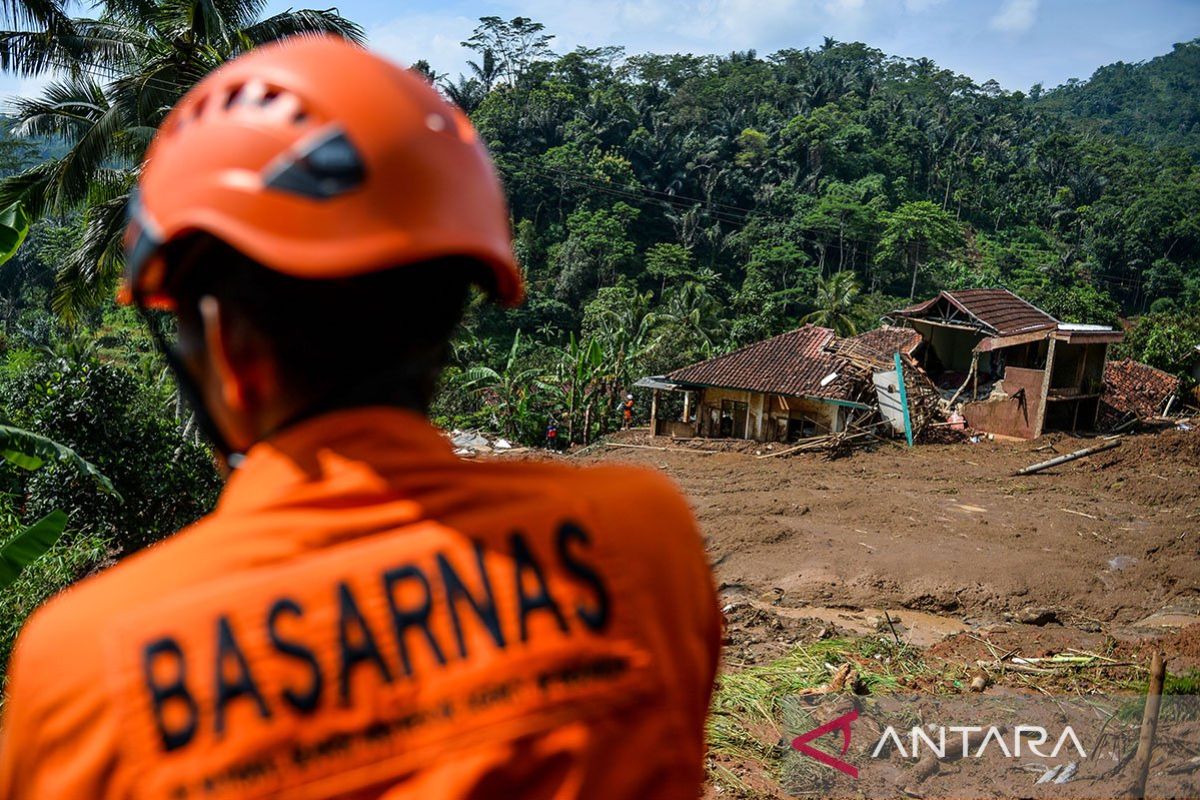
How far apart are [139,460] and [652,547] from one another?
1171 centimetres

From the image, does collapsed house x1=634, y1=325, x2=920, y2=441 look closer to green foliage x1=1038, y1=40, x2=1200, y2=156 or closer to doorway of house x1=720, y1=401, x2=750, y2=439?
doorway of house x1=720, y1=401, x2=750, y2=439

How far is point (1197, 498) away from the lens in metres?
15.4

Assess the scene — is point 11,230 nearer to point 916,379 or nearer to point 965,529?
point 965,529

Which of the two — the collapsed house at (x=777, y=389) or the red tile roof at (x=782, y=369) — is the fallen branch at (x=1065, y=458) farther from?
the red tile roof at (x=782, y=369)

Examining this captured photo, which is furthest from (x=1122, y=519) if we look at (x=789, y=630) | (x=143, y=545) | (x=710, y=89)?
(x=710, y=89)

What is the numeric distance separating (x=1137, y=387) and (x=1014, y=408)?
21.3 feet

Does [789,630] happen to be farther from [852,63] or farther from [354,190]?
[852,63]

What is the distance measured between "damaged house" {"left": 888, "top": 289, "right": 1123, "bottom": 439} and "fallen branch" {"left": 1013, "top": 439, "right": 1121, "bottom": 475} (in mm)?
1753

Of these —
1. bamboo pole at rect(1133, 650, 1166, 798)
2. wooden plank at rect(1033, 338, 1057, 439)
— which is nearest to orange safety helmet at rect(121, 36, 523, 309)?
bamboo pole at rect(1133, 650, 1166, 798)

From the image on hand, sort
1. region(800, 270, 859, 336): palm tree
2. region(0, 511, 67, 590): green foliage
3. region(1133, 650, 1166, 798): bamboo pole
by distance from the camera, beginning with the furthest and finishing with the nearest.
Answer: region(800, 270, 859, 336): palm tree
region(1133, 650, 1166, 798): bamboo pole
region(0, 511, 67, 590): green foliage

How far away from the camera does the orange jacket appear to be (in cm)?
76

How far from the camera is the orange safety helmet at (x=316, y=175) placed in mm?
905

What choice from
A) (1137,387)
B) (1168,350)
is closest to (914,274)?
(1168,350)

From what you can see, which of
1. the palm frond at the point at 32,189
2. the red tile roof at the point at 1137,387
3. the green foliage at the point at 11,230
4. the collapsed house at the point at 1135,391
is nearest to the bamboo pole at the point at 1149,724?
the green foliage at the point at 11,230
